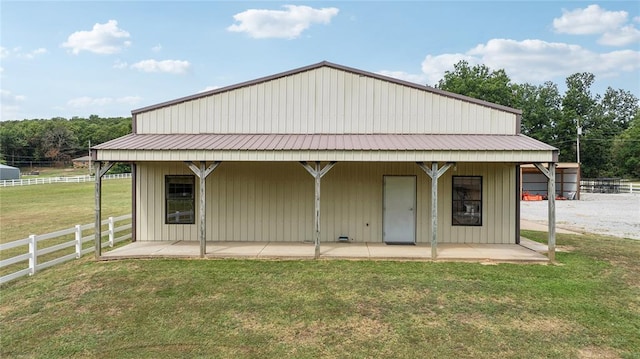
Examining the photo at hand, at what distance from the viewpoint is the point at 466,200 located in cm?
1038

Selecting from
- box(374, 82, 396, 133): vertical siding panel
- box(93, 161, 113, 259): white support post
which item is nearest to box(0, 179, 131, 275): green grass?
box(93, 161, 113, 259): white support post

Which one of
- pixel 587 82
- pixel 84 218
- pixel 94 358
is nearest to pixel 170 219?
pixel 94 358

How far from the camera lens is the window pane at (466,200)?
34.0 ft

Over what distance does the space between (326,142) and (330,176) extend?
5.16 ft

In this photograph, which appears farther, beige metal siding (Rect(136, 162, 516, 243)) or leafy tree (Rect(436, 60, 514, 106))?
leafy tree (Rect(436, 60, 514, 106))

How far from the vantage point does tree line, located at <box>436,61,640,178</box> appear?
1948 inches

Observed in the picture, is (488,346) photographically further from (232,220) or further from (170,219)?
(170,219)

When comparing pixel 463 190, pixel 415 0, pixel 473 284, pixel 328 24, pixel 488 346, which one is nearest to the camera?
pixel 488 346

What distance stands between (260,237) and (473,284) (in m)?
5.83

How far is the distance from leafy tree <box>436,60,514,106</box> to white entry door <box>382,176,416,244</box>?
42.3 m

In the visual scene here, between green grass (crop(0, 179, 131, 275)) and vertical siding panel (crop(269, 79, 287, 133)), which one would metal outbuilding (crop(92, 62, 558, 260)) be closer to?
vertical siding panel (crop(269, 79, 287, 133))

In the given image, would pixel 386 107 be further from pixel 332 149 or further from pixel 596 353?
pixel 596 353

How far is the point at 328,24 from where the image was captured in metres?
21.6

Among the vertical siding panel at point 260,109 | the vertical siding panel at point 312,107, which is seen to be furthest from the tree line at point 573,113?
the vertical siding panel at point 260,109
